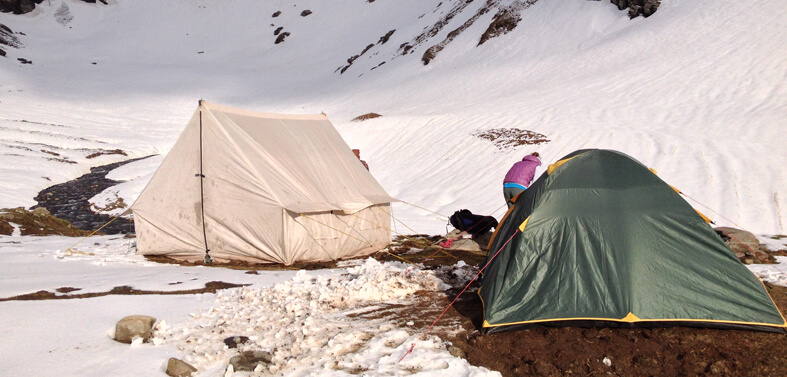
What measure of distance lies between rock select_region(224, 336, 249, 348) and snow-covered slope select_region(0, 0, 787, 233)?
696 centimetres

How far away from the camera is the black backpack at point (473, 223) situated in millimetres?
8336

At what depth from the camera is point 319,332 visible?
4.21 meters

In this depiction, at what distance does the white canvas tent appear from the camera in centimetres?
735

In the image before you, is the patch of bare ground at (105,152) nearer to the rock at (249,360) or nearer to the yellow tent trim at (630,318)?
the rock at (249,360)

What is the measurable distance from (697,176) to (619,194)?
30.9ft

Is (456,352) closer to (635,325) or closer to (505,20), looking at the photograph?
(635,325)

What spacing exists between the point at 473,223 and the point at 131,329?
18.5 ft

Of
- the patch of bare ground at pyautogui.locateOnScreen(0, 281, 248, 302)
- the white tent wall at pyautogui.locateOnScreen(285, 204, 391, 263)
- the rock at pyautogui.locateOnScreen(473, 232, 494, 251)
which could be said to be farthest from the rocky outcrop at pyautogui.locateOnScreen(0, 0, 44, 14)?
the rock at pyautogui.locateOnScreen(473, 232, 494, 251)

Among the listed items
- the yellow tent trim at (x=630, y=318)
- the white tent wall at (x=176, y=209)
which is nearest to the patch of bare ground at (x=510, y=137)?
the white tent wall at (x=176, y=209)

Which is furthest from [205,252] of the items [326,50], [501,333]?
[326,50]

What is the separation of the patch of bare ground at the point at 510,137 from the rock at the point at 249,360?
13529 mm

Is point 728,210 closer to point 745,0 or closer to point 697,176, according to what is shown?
point 697,176

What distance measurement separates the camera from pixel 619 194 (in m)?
4.63

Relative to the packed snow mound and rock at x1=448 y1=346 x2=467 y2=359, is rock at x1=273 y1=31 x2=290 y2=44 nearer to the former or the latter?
the packed snow mound
